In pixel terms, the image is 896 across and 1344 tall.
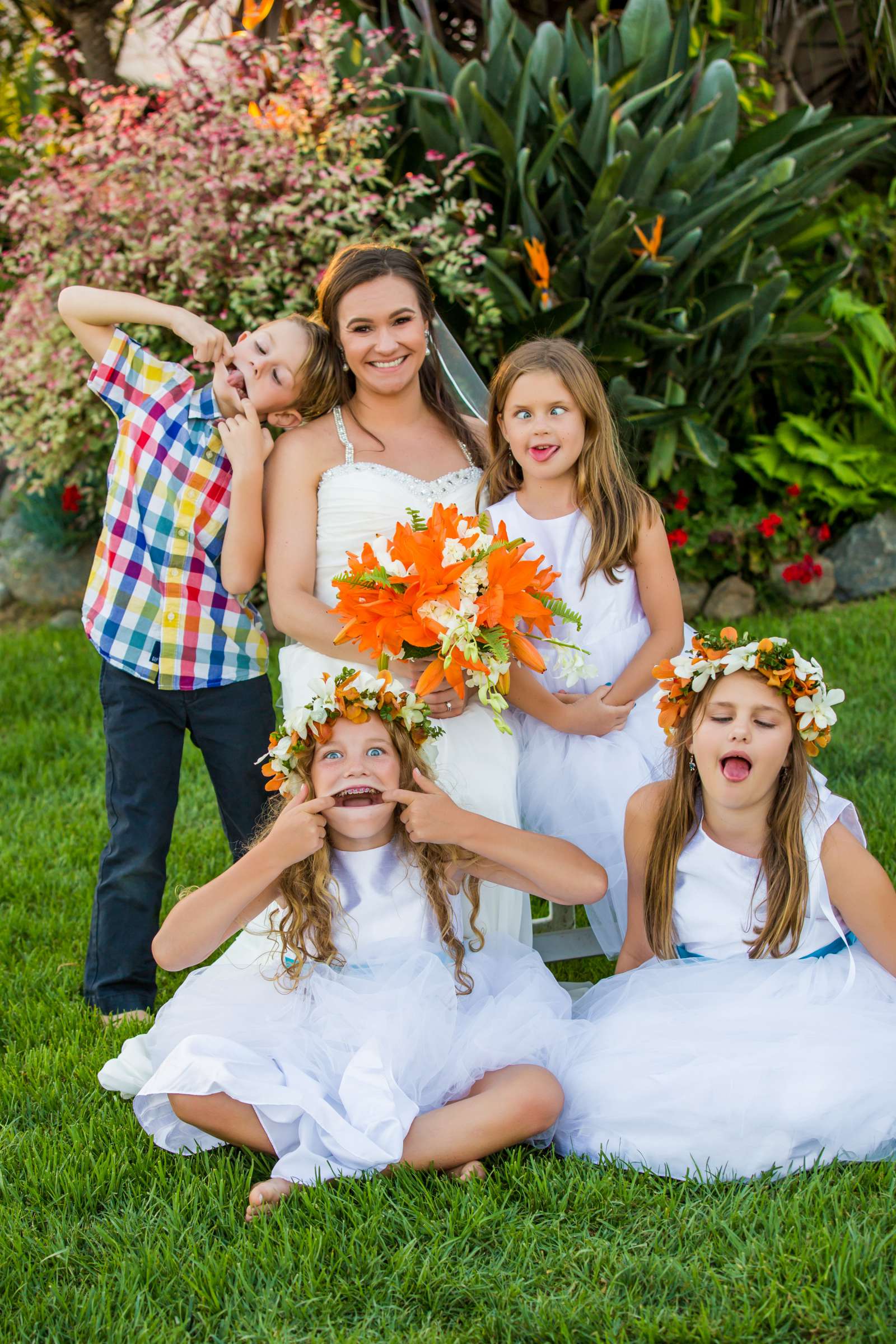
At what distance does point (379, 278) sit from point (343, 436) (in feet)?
1.42

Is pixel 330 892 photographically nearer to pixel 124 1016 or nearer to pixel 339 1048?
pixel 339 1048

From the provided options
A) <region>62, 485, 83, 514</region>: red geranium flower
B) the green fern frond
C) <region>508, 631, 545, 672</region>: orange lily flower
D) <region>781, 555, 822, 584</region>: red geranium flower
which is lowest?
<region>781, 555, 822, 584</region>: red geranium flower

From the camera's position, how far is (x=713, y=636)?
2.89 m

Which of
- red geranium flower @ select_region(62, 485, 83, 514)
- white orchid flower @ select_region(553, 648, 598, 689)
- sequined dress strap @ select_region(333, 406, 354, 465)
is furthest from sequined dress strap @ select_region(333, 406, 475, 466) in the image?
red geranium flower @ select_region(62, 485, 83, 514)

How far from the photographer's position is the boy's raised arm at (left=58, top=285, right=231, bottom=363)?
3.23 m

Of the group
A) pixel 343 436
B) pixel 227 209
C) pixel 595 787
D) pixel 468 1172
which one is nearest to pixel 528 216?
pixel 227 209

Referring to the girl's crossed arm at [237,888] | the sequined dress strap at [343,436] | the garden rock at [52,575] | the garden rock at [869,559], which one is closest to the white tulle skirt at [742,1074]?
the girl's crossed arm at [237,888]

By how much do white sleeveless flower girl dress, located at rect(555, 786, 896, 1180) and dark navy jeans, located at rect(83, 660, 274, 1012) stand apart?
121 centimetres

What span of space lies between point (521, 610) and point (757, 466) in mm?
4914

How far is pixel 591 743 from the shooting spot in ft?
11.0

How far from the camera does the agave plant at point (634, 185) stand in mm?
6250

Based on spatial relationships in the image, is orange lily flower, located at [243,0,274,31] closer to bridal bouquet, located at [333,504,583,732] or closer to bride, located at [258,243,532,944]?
bride, located at [258,243,532,944]

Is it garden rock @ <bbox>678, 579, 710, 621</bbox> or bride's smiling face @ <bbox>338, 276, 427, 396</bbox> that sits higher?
bride's smiling face @ <bbox>338, 276, 427, 396</bbox>

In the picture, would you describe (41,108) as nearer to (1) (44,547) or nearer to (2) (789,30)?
(1) (44,547)
